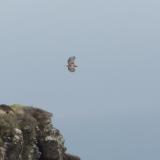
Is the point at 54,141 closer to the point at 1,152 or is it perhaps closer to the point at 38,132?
the point at 38,132

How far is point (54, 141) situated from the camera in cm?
9300

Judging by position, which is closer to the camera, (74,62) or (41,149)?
(74,62)

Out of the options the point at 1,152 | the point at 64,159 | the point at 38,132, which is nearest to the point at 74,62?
the point at 1,152

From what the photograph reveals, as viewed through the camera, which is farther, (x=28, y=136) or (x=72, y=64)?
(x=28, y=136)

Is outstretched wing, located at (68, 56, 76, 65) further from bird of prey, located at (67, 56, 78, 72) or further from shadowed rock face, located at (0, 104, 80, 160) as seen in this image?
shadowed rock face, located at (0, 104, 80, 160)

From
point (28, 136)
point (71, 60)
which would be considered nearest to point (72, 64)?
point (71, 60)

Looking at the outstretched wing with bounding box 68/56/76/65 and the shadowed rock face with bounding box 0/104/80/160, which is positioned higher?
the outstretched wing with bounding box 68/56/76/65

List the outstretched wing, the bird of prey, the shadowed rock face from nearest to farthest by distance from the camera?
the bird of prey
the outstretched wing
the shadowed rock face

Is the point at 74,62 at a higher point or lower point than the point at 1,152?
higher

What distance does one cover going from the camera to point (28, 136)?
89375 millimetres

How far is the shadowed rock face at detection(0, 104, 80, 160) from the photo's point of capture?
272 feet

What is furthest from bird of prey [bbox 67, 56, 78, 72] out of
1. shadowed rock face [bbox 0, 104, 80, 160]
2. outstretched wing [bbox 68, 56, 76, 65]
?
shadowed rock face [bbox 0, 104, 80, 160]

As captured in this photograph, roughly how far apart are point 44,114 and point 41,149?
518 cm

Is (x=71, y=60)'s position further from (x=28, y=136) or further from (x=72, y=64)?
(x=28, y=136)
